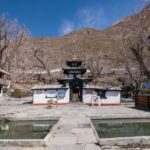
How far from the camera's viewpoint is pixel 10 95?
190ft

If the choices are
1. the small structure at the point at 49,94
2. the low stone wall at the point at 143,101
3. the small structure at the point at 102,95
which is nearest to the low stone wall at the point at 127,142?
the low stone wall at the point at 143,101

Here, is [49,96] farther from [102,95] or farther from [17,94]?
[17,94]

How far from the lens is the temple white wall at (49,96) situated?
40250mm

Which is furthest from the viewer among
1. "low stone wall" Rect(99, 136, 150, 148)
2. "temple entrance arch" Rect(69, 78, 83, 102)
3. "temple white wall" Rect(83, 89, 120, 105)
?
"temple entrance arch" Rect(69, 78, 83, 102)

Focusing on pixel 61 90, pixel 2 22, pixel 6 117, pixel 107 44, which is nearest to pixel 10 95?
pixel 2 22

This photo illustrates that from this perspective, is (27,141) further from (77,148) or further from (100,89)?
(100,89)

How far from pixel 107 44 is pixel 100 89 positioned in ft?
385

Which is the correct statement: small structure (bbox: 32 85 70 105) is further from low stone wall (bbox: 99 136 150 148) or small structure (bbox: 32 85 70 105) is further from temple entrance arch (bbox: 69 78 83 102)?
low stone wall (bbox: 99 136 150 148)

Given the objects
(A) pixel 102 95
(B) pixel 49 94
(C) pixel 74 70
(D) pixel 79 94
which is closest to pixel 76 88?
(D) pixel 79 94

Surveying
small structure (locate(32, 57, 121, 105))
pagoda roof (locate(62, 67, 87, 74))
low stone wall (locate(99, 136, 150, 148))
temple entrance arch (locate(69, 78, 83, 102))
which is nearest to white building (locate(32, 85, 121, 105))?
small structure (locate(32, 57, 121, 105))

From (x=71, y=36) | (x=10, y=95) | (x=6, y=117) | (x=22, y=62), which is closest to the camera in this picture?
(x=6, y=117)

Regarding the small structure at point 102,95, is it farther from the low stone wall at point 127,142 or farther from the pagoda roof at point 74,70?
the low stone wall at point 127,142

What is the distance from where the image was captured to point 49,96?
40.4m

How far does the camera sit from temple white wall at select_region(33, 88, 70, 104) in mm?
40250
